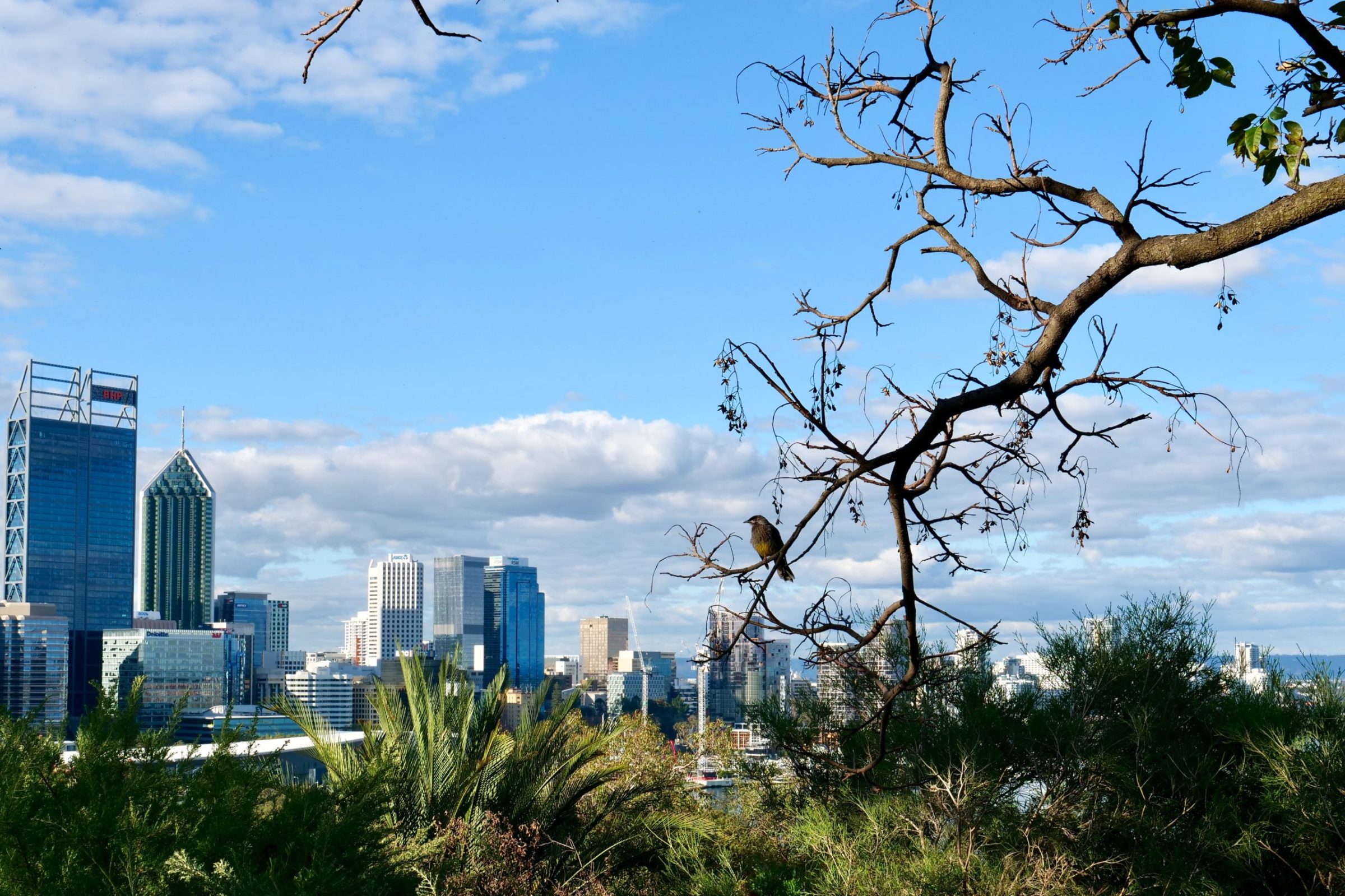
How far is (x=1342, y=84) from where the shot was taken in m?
2.81

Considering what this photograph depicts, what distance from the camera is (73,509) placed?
174 meters

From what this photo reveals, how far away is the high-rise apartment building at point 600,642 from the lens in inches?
4818

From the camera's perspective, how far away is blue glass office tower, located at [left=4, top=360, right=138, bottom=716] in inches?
6732

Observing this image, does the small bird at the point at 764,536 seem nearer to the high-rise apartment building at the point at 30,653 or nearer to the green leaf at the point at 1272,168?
the green leaf at the point at 1272,168

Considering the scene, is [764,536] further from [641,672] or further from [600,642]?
[600,642]

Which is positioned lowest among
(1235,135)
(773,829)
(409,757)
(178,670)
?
(178,670)

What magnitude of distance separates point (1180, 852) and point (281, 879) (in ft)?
17.5

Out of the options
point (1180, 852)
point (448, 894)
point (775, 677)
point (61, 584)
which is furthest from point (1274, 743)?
point (61, 584)

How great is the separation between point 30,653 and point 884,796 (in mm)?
157303

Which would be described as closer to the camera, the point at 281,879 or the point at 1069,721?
the point at 281,879

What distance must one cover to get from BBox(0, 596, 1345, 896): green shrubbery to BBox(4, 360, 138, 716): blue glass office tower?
177 metres

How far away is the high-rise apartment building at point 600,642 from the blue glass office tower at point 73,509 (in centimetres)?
7425

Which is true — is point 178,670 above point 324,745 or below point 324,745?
below

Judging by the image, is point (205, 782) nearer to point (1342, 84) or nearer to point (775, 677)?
point (1342, 84)
